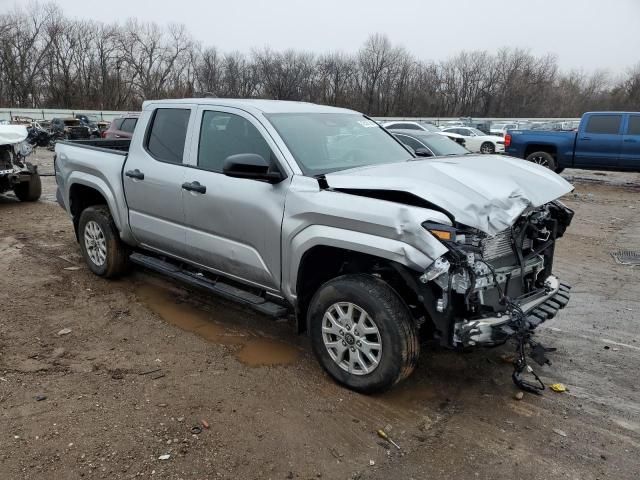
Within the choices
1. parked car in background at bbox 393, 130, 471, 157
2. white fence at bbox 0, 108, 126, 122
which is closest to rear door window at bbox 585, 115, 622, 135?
parked car in background at bbox 393, 130, 471, 157

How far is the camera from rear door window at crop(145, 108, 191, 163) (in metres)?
4.71

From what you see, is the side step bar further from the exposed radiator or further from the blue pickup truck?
the blue pickup truck

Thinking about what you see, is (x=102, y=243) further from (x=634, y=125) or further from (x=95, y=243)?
(x=634, y=125)

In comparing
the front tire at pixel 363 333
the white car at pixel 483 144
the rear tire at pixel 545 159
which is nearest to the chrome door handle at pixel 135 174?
the front tire at pixel 363 333

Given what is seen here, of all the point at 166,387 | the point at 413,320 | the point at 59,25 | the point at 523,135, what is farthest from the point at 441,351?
the point at 59,25

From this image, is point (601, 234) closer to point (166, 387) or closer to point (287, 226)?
point (287, 226)

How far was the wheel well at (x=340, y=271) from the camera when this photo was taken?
350 cm

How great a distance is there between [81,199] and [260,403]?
3870mm

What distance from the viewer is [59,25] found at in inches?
2628

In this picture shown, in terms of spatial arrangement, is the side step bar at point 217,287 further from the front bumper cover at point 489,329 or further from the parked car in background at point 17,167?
the parked car in background at point 17,167

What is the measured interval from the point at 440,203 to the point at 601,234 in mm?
7210

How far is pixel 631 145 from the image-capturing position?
1444cm

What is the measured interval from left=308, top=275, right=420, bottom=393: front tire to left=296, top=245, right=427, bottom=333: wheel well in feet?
0.44

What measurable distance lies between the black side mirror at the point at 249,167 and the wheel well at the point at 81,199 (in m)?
2.94
